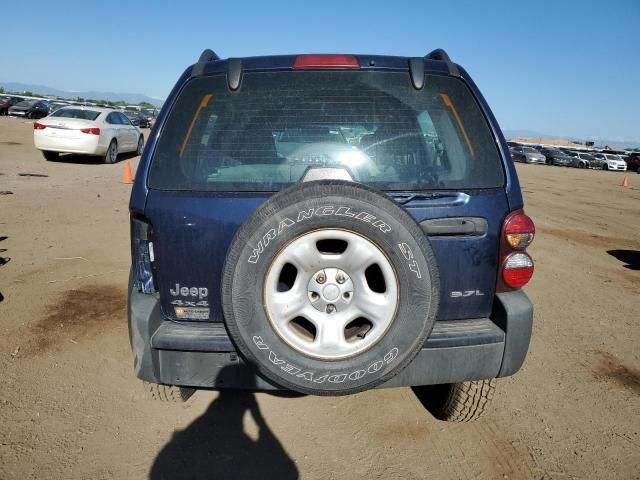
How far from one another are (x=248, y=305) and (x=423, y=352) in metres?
0.84

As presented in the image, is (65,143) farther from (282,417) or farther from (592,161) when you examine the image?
(592,161)

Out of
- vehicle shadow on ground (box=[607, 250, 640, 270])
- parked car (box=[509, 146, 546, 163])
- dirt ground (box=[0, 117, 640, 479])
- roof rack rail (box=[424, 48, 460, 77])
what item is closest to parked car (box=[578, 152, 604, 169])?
parked car (box=[509, 146, 546, 163])

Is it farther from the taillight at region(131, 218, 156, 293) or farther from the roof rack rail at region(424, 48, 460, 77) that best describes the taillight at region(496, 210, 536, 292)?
the taillight at region(131, 218, 156, 293)

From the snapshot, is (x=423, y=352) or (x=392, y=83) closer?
(x=423, y=352)

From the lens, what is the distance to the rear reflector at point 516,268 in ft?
7.34

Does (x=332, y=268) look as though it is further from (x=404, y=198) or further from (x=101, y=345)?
(x=101, y=345)

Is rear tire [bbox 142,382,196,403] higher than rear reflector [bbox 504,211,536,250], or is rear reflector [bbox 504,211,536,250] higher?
rear reflector [bbox 504,211,536,250]

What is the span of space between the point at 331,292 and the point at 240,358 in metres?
0.55

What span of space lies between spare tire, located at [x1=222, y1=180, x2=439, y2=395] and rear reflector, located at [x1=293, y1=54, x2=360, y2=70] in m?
0.74

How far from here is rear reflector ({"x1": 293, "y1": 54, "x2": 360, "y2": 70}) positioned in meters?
2.35

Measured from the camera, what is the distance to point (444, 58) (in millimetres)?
2641

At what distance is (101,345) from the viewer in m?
3.60

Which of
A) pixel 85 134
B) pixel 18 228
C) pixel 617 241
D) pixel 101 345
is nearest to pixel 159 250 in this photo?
pixel 101 345

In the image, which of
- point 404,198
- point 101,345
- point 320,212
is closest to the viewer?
point 320,212
